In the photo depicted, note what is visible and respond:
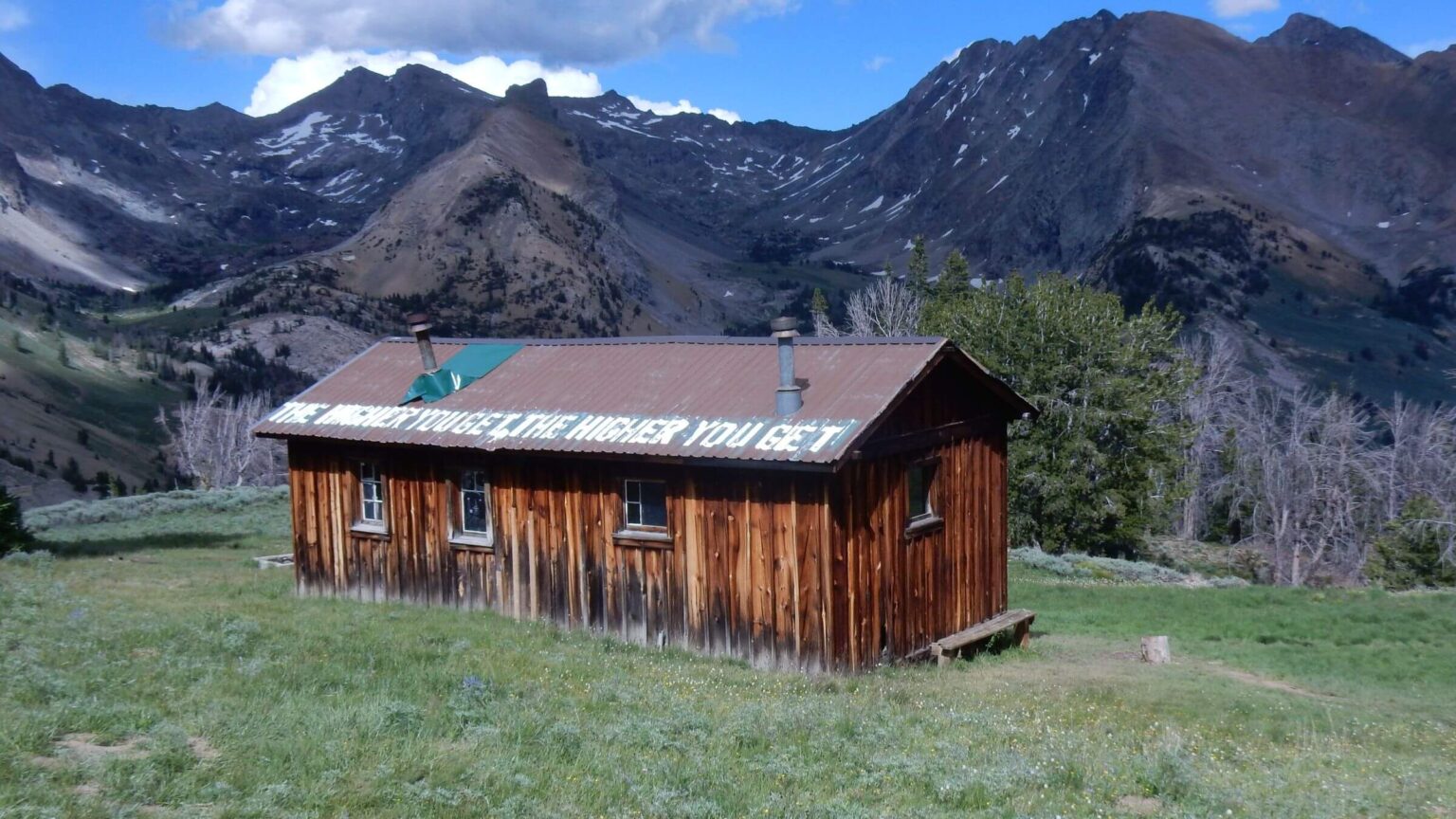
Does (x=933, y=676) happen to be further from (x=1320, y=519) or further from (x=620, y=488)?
(x=1320, y=519)

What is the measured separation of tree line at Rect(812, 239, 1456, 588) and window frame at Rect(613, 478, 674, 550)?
63.7ft

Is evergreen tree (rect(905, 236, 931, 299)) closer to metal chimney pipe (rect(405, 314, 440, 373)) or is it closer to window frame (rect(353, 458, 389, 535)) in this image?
metal chimney pipe (rect(405, 314, 440, 373))

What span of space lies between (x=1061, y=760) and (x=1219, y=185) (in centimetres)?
17129

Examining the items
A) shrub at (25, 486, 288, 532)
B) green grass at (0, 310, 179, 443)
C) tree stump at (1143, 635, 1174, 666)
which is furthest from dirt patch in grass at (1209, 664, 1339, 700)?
green grass at (0, 310, 179, 443)

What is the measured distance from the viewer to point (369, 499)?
18297 millimetres

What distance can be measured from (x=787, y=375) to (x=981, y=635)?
4.94 meters

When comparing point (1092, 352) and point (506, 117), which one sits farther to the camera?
point (506, 117)

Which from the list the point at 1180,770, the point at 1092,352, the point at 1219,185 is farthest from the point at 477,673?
the point at 1219,185

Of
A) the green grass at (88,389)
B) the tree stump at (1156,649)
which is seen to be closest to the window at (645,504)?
the tree stump at (1156,649)

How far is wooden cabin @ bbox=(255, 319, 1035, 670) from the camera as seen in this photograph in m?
14.1

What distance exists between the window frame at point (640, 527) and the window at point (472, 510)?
2519 mm

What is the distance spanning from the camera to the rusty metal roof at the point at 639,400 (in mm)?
14250

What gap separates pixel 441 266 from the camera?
138 metres

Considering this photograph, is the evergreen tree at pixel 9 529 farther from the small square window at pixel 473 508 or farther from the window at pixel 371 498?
the small square window at pixel 473 508
